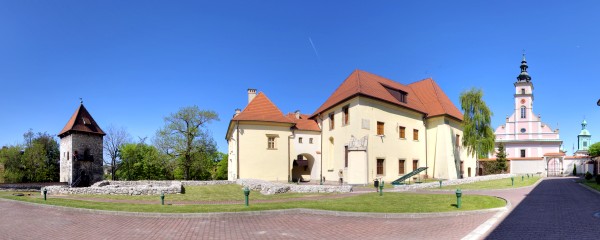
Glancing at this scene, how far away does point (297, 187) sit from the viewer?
21.6m

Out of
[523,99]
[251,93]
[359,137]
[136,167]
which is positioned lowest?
[136,167]

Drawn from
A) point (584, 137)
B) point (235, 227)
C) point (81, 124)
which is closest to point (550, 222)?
point (235, 227)

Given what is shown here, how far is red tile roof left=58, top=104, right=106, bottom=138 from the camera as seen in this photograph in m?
37.7

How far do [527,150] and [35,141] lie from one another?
82131mm

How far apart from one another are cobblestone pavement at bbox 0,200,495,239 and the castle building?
668 inches

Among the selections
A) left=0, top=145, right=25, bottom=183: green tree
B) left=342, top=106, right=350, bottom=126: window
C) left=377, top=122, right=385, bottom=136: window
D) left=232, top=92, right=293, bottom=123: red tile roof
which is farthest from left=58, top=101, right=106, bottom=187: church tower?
left=377, top=122, right=385, bottom=136: window

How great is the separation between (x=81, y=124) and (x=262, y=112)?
22.1m

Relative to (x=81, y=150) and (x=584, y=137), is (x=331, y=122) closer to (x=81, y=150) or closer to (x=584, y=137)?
(x=81, y=150)

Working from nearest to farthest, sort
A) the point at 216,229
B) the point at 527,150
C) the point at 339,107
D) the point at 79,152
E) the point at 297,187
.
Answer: the point at 216,229
the point at 297,187
the point at 339,107
the point at 79,152
the point at 527,150

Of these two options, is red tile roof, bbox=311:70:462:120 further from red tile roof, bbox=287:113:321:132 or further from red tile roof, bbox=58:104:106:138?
red tile roof, bbox=58:104:106:138

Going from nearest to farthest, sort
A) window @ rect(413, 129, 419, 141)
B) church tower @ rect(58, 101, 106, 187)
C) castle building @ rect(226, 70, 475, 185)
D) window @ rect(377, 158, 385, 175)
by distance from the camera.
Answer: castle building @ rect(226, 70, 475, 185)
window @ rect(377, 158, 385, 175)
window @ rect(413, 129, 419, 141)
church tower @ rect(58, 101, 106, 187)

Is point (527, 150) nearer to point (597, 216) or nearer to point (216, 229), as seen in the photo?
point (597, 216)

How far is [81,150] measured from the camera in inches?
1479

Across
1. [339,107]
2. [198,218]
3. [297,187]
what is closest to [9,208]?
[198,218]
